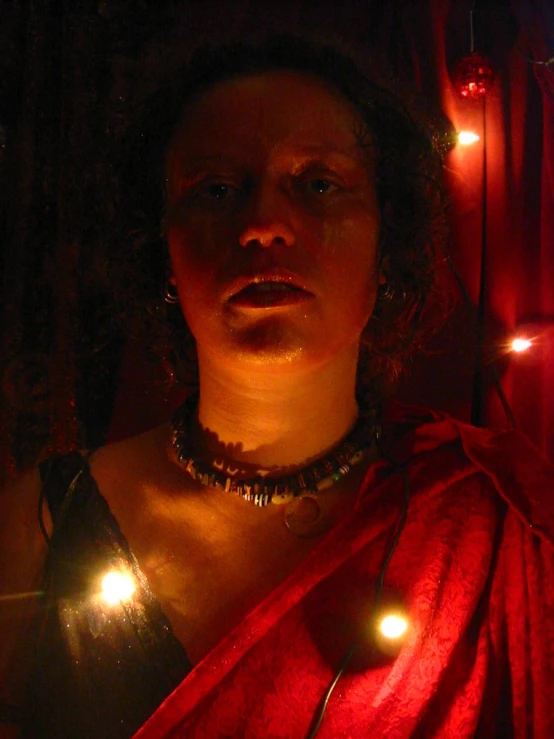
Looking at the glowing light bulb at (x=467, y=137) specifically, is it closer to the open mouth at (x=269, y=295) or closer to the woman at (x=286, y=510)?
the woman at (x=286, y=510)

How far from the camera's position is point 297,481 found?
100cm

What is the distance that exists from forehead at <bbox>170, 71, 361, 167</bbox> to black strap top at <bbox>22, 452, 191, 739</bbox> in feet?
1.82

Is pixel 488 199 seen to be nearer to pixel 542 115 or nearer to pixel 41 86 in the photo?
pixel 542 115

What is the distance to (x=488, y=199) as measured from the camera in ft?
4.23

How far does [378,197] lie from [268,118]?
21cm

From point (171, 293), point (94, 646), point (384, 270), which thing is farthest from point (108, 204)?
point (94, 646)

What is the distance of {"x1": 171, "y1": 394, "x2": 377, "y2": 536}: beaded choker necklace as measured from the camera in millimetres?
992

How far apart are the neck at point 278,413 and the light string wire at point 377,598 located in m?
0.11

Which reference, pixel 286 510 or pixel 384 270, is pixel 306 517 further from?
pixel 384 270

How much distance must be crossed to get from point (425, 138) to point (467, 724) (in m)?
0.87

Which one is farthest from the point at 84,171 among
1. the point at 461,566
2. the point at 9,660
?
the point at 461,566

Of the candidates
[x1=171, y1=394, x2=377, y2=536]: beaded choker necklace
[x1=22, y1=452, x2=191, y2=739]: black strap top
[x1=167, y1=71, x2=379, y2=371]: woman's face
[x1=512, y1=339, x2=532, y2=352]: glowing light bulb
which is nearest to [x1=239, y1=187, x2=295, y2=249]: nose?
[x1=167, y1=71, x2=379, y2=371]: woman's face

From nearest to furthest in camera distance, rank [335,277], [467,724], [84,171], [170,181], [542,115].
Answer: [467,724] → [335,277] → [170,181] → [542,115] → [84,171]

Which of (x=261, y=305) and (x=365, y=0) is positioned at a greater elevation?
(x=365, y=0)
